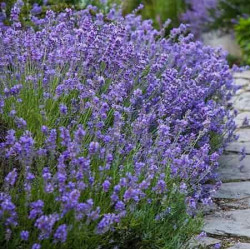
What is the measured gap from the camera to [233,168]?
417cm

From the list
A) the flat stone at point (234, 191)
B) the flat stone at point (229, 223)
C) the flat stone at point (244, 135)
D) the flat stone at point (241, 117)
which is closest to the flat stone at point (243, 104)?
the flat stone at point (241, 117)

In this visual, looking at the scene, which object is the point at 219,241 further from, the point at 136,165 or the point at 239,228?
the point at 136,165

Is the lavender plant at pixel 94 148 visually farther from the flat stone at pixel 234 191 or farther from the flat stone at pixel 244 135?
the flat stone at pixel 244 135

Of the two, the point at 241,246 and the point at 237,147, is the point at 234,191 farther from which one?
the point at 237,147

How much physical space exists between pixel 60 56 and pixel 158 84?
0.68 metres

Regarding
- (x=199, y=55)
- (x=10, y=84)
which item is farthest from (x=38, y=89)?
(x=199, y=55)

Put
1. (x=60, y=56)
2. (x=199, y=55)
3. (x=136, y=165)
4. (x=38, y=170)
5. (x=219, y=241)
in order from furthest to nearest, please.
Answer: (x=199, y=55), (x=60, y=56), (x=219, y=241), (x=136, y=165), (x=38, y=170)

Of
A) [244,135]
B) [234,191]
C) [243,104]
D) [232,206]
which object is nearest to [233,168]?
[234,191]

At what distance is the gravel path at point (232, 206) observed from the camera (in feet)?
9.90

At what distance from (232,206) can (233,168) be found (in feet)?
2.32

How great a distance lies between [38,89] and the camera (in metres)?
3.15

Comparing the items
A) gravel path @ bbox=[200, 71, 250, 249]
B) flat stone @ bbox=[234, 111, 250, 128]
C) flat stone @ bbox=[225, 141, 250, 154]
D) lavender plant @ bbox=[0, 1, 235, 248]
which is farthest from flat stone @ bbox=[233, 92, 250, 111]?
lavender plant @ bbox=[0, 1, 235, 248]

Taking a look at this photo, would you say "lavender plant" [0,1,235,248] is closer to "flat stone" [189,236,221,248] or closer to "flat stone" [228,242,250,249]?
"flat stone" [189,236,221,248]

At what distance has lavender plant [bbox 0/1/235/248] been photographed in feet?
7.70
